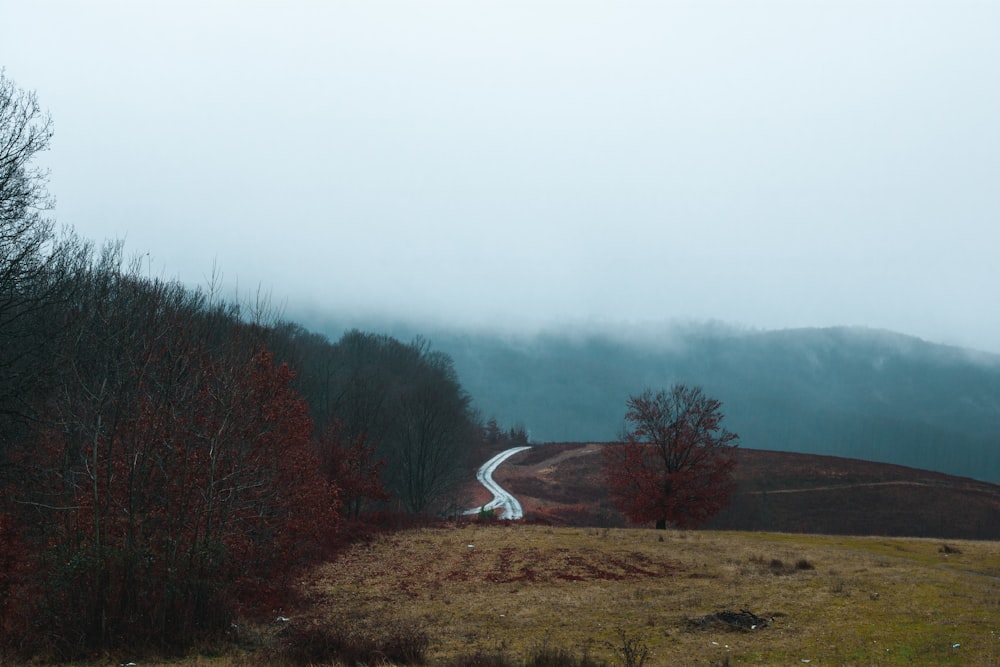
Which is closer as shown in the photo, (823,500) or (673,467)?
(673,467)

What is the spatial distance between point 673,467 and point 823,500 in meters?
41.5

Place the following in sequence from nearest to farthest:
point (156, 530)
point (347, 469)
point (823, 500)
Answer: point (156, 530) < point (347, 469) < point (823, 500)

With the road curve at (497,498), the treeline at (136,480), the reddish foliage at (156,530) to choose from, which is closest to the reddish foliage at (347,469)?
the treeline at (136,480)

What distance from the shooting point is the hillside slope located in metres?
Answer: 71.1

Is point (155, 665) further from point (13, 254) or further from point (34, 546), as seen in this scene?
point (13, 254)

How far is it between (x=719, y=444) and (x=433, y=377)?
73.6 m

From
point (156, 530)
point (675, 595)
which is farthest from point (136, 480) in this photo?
point (675, 595)

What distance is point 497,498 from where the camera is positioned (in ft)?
263

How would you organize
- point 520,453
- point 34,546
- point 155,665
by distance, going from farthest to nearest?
point 520,453, point 34,546, point 155,665

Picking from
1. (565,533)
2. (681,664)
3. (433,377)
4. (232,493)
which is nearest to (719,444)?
(565,533)

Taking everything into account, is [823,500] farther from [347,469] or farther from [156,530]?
[156,530]

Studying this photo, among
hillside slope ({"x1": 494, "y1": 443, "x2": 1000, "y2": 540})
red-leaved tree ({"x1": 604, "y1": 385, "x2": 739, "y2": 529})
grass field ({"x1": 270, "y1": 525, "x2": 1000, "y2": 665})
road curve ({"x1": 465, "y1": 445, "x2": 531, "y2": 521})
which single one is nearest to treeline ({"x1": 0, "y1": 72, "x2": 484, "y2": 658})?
grass field ({"x1": 270, "y1": 525, "x2": 1000, "y2": 665})

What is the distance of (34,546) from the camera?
1578 cm

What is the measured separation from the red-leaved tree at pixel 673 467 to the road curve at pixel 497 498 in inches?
442
